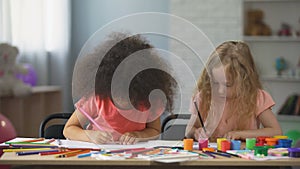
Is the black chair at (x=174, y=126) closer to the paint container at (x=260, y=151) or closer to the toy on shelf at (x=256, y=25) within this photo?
the paint container at (x=260, y=151)

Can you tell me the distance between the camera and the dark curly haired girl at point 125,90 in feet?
5.44

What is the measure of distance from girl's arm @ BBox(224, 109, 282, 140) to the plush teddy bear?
2.12 metres

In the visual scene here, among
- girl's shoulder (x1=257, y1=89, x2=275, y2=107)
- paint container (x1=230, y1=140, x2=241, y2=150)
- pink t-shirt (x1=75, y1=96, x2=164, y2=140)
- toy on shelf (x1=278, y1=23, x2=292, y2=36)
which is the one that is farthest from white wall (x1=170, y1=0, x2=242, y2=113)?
paint container (x1=230, y1=140, x2=241, y2=150)

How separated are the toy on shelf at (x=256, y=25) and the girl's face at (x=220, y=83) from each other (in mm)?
2251

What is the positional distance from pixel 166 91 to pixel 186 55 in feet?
0.74

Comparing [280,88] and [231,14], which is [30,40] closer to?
[231,14]

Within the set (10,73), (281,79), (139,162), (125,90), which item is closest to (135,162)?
(139,162)

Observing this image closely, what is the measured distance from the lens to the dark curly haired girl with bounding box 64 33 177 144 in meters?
1.66

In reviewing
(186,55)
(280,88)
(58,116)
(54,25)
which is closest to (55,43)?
(54,25)

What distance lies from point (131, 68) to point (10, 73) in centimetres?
222

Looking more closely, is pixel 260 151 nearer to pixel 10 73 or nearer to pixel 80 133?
pixel 80 133

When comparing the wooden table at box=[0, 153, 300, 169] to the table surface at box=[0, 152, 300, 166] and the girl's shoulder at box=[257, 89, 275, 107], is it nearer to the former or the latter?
the table surface at box=[0, 152, 300, 166]

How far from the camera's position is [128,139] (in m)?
1.74

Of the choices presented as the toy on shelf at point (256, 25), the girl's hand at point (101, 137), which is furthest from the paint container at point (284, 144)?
the toy on shelf at point (256, 25)
